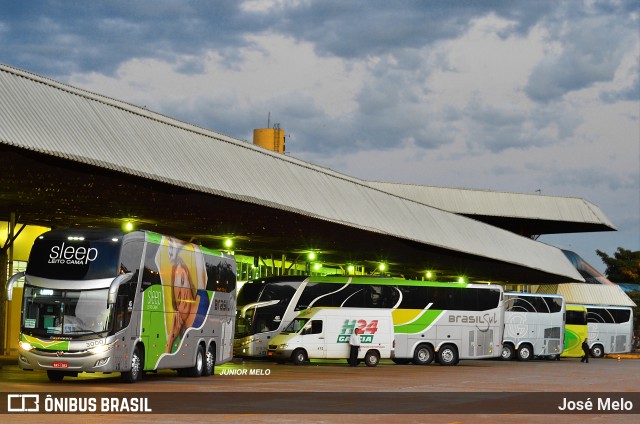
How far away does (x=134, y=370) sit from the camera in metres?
26.3

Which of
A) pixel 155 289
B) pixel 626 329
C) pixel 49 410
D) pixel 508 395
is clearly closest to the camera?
pixel 49 410

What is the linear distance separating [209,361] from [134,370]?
16.8 feet

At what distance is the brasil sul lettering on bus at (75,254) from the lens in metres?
25.3

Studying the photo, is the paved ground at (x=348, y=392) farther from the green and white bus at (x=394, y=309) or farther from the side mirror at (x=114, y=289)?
the green and white bus at (x=394, y=309)

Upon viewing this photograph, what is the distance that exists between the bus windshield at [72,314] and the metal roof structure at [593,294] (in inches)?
2558

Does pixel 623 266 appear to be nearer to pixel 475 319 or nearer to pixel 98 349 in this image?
pixel 475 319

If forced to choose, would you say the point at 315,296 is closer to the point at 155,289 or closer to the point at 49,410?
the point at 155,289

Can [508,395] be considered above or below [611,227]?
below

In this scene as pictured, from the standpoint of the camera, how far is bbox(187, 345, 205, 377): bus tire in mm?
30297

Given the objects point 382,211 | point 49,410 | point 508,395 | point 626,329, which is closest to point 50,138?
point 49,410

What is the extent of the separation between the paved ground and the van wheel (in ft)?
0.89

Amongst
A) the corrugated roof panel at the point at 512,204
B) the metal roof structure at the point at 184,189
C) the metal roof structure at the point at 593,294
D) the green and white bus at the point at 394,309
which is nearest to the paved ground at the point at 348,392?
the metal roof structure at the point at 184,189

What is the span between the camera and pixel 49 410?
1706 centimetres

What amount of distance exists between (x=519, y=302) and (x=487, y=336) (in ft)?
29.8
